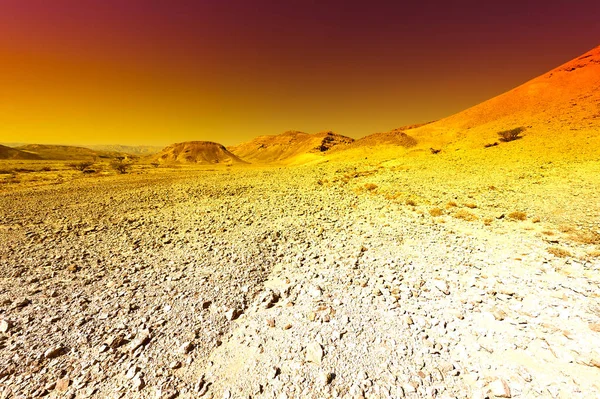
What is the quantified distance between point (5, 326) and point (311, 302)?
22.0 ft

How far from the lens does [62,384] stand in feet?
12.8

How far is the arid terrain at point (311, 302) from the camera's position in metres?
3.93

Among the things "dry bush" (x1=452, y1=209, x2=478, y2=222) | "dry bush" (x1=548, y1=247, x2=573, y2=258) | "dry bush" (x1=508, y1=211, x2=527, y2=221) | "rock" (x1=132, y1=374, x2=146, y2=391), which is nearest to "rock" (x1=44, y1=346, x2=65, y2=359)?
"rock" (x1=132, y1=374, x2=146, y2=391)

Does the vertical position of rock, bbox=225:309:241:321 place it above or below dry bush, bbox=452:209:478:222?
below

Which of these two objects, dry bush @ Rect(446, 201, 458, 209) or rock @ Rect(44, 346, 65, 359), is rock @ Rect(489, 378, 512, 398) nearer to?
rock @ Rect(44, 346, 65, 359)

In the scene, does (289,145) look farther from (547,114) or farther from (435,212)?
(435,212)

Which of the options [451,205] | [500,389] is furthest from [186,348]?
[451,205]

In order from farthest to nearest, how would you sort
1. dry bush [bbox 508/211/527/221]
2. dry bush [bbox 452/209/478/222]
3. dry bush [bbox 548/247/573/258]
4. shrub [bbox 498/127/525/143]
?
shrub [bbox 498/127/525/143] → dry bush [bbox 452/209/478/222] → dry bush [bbox 508/211/527/221] → dry bush [bbox 548/247/573/258]

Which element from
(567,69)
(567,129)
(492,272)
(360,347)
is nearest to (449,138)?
(567,129)

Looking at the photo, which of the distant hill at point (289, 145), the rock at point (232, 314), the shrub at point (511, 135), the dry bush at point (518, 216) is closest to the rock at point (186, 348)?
the rock at point (232, 314)

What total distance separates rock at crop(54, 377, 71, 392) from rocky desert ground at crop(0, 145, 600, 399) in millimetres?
19

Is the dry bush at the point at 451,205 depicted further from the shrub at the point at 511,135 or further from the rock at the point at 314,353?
the shrub at the point at 511,135

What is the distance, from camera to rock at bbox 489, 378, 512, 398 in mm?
3510

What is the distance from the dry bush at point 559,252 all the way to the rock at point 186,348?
1048cm
